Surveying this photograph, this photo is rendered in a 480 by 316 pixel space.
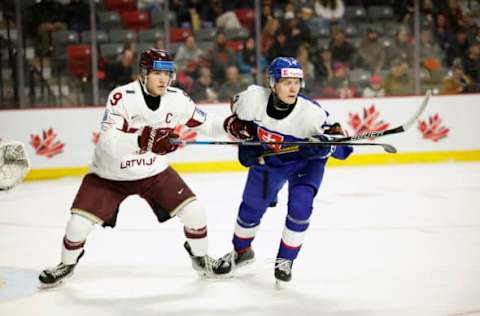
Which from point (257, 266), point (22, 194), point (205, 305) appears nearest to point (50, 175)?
point (22, 194)

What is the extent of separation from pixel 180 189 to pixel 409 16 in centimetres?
553

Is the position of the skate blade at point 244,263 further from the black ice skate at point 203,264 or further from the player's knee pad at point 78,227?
the player's knee pad at point 78,227

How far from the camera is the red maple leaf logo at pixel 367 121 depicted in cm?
791

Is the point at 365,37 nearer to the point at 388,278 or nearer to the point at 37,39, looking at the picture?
the point at 37,39

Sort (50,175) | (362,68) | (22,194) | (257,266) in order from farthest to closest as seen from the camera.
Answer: (362,68), (50,175), (22,194), (257,266)

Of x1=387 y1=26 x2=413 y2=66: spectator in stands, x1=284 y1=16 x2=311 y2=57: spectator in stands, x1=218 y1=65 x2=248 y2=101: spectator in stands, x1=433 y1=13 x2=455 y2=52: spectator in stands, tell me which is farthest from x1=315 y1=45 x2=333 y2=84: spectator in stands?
x1=433 y1=13 x2=455 y2=52: spectator in stands

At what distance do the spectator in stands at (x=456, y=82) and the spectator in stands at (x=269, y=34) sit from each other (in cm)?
188

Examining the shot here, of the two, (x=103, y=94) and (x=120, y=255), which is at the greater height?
(x=103, y=94)

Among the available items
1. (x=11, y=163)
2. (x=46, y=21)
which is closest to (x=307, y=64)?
(x=46, y=21)

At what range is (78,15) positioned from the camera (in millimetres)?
7746

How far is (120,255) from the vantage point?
167 inches

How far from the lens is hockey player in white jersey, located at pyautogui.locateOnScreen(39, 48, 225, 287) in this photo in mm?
3404

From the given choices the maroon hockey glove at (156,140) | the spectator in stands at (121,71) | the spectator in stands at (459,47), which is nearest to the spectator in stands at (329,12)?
the spectator in stands at (459,47)

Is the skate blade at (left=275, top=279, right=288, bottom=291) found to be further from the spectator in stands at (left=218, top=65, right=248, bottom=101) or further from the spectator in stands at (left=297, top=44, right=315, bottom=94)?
the spectator in stands at (left=297, top=44, right=315, bottom=94)
